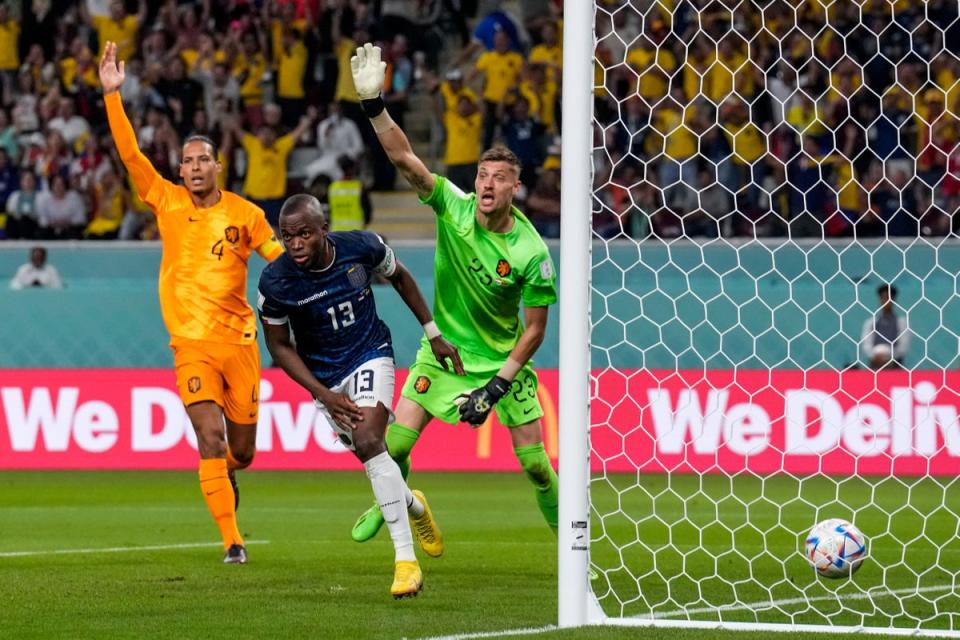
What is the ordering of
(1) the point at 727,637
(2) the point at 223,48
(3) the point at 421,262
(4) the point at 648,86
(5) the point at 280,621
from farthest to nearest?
(2) the point at 223,48 < (4) the point at 648,86 < (3) the point at 421,262 < (5) the point at 280,621 < (1) the point at 727,637

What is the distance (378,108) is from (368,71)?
0.71 feet

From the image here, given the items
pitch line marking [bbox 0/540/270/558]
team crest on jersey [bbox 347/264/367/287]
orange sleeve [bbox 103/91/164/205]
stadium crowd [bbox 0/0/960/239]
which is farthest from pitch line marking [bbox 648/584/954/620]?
stadium crowd [bbox 0/0/960/239]

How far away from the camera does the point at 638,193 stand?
1800cm

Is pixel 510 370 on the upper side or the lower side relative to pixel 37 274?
lower

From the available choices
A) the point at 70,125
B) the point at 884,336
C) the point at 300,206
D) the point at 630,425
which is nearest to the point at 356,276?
the point at 300,206

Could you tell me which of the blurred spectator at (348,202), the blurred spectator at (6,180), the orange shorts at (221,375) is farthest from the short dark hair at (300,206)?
the blurred spectator at (6,180)

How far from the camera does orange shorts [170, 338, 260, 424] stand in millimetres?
8789

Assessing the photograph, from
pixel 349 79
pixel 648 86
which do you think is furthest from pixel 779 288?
pixel 349 79

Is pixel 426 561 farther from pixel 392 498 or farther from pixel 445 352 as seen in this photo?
pixel 392 498

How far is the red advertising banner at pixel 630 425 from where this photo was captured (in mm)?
14219

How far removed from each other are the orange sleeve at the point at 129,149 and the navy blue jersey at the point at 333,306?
Result: 1791 mm

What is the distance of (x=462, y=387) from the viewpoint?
26.8 feet

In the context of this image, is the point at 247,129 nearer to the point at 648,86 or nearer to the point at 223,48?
the point at 223,48

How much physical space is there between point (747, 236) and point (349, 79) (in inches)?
223
